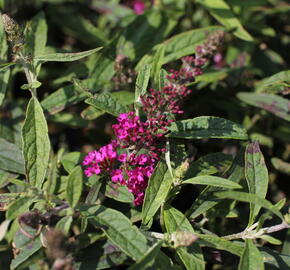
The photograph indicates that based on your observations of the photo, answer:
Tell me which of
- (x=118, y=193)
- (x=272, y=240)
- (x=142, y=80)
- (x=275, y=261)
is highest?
(x=142, y=80)

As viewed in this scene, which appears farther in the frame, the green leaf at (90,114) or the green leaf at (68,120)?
the green leaf at (68,120)

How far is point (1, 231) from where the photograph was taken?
1939 millimetres

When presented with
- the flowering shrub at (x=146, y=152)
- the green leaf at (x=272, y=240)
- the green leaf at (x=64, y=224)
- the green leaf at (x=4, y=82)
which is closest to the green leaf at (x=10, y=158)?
the flowering shrub at (x=146, y=152)

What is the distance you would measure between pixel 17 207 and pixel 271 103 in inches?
73.1

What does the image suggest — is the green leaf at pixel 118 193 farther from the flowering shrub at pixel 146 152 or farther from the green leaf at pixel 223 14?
the green leaf at pixel 223 14

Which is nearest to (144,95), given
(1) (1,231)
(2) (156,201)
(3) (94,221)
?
(2) (156,201)

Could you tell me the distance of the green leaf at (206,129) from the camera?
87.2 inches

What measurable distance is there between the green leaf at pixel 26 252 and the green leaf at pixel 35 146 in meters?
0.28

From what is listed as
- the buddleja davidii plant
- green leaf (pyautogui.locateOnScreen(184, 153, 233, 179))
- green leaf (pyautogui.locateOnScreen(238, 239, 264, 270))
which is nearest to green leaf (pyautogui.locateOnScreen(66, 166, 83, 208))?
the buddleja davidii plant

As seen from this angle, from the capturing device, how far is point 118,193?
7.38 ft

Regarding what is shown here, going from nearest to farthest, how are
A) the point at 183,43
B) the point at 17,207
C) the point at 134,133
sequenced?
the point at 17,207
the point at 134,133
the point at 183,43

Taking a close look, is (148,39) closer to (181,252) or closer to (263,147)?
(263,147)

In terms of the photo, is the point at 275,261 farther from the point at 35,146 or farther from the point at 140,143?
the point at 35,146

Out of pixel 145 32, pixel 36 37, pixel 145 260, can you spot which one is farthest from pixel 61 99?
pixel 145 260
